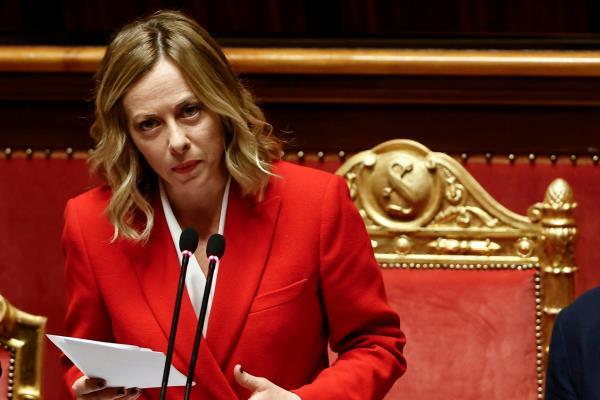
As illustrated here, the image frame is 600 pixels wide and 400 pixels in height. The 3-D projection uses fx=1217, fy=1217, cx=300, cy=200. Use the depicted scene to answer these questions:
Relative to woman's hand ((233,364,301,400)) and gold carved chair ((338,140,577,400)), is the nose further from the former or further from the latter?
gold carved chair ((338,140,577,400))

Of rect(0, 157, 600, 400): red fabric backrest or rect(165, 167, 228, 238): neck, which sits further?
rect(0, 157, 600, 400): red fabric backrest

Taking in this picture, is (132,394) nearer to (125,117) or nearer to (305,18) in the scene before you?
(125,117)

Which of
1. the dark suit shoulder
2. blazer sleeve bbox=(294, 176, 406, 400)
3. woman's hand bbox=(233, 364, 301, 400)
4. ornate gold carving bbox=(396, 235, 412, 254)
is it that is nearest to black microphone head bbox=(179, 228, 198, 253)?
woman's hand bbox=(233, 364, 301, 400)

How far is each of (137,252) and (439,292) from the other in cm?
45

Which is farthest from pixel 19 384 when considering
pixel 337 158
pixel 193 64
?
pixel 337 158

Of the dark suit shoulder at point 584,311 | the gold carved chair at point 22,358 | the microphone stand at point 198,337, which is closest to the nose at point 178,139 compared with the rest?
the microphone stand at point 198,337

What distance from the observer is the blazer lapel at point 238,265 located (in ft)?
4.45

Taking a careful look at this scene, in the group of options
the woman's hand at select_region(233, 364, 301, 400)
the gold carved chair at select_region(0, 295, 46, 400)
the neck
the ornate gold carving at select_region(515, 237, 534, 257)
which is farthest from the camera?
the ornate gold carving at select_region(515, 237, 534, 257)

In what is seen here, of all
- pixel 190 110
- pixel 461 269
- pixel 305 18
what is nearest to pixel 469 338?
pixel 461 269

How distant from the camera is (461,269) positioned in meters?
1.68

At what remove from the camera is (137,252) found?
4.67 feet

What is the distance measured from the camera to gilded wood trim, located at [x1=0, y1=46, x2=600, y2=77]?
189 centimetres

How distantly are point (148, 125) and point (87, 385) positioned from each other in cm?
30

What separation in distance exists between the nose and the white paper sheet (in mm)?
247
